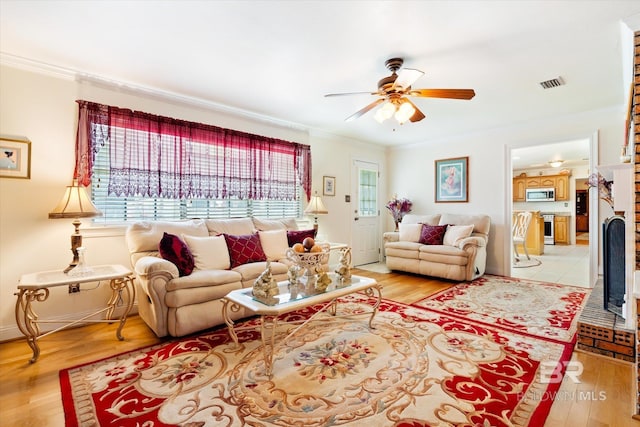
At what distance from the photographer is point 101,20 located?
216 cm

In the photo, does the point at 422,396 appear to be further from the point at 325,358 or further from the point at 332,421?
the point at 325,358

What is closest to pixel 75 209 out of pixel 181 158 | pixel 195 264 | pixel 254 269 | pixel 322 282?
pixel 195 264

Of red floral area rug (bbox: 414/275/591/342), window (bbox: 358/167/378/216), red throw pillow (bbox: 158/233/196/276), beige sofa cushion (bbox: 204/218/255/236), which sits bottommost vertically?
red floral area rug (bbox: 414/275/591/342)

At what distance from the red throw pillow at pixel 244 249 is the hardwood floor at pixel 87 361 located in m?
1.04

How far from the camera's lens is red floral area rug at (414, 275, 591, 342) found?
2789mm

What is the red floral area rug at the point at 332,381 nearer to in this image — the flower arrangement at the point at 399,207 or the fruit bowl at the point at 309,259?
the fruit bowl at the point at 309,259

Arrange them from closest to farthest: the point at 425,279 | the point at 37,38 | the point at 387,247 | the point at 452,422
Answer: the point at 452,422 → the point at 37,38 → the point at 425,279 → the point at 387,247

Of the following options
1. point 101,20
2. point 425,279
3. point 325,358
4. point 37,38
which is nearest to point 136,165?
point 37,38

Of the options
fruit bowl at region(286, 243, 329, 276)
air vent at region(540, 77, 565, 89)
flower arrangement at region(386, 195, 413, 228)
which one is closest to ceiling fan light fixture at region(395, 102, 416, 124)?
fruit bowl at region(286, 243, 329, 276)

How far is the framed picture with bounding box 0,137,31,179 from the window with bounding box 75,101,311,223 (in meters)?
0.36

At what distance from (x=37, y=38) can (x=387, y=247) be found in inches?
193

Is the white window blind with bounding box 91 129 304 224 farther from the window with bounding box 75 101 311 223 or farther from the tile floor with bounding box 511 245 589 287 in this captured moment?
the tile floor with bounding box 511 245 589 287

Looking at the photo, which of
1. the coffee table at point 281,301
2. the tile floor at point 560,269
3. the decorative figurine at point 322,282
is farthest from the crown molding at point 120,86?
the tile floor at point 560,269

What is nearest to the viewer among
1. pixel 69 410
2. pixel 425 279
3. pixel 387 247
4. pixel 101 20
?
pixel 69 410
